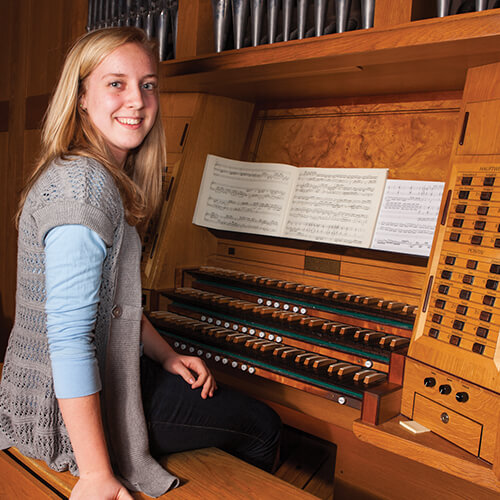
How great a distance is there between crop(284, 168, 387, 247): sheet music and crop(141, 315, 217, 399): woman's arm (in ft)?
3.22

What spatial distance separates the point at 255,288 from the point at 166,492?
1241 millimetres

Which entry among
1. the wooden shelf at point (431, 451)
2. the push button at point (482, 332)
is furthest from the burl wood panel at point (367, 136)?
the wooden shelf at point (431, 451)

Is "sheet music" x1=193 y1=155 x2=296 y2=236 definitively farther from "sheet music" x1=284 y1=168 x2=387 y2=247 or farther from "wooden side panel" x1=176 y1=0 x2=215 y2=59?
"wooden side panel" x1=176 y1=0 x2=215 y2=59

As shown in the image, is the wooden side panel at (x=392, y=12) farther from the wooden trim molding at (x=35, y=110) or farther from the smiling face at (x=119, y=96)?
the wooden trim molding at (x=35, y=110)

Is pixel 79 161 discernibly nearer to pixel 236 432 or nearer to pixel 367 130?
pixel 236 432

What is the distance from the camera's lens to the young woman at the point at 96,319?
1209 mm

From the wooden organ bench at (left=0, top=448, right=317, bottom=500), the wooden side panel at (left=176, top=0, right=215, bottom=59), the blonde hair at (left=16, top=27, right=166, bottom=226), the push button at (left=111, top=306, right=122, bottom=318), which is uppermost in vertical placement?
the wooden side panel at (left=176, top=0, right=215, bottom=59)

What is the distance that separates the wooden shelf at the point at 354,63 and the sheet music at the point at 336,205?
0.40m

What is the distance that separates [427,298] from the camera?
1820 millimetres

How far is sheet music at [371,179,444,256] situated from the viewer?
88.6 inches

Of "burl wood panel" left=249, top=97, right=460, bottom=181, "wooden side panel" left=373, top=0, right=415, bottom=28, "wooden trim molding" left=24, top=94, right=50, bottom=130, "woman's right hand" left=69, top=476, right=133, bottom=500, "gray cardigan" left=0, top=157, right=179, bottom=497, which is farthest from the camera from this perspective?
"wooden trim molding" left=24, top=94, right=50, bottom=130

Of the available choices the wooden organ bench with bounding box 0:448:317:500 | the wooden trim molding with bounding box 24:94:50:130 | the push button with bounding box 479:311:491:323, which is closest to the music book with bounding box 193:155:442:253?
the push button with bounding box 479:311:491:323

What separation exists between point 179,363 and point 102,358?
0.39 metres

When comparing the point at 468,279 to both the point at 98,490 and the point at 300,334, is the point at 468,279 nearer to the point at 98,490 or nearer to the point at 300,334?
the point at 300,334
